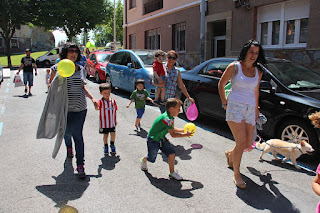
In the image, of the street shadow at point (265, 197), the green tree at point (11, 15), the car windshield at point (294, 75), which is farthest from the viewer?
the green tree at point (11, 15)

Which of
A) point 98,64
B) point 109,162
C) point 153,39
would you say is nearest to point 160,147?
point 109,162

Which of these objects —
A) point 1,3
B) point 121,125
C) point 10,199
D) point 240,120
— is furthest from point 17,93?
point 1,3

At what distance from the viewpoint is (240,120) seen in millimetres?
3734

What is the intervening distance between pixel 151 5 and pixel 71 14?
1342 cm

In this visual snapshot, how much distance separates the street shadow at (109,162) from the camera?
14.4 feet

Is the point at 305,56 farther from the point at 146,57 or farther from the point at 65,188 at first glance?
the point at 65,188

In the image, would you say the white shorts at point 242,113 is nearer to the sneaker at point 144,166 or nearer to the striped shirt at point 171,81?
the sneaker at point 144,166

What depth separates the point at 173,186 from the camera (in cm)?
381

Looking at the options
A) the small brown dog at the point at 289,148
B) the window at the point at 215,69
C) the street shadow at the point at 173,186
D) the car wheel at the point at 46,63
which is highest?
the car wheel at the point at 46,63

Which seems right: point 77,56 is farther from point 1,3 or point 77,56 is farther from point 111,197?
point 1,3

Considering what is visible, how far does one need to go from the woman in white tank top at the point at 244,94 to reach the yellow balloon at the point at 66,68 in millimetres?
1895

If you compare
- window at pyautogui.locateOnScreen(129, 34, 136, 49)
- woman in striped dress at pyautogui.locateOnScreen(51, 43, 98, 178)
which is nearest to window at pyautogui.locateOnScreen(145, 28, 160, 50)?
window at pyautogui.locateOnScreen(129, 34, 136, 49)

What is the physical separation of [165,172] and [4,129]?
4207mm

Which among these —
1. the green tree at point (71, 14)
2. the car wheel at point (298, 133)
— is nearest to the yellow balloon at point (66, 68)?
the car wheel at point (298, 133)
